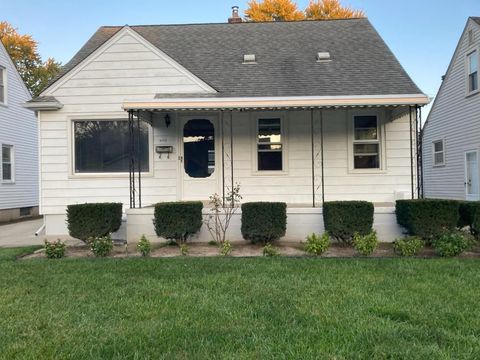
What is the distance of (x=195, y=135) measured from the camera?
35.8 feet

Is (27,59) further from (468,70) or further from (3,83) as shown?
(468,70)

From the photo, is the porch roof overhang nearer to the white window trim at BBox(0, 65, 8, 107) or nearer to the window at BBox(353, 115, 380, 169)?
the window at BBox(353, 115, 380, 169)

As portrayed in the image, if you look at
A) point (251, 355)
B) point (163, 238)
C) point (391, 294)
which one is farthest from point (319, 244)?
point (251, 355)

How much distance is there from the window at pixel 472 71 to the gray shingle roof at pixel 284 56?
536cm

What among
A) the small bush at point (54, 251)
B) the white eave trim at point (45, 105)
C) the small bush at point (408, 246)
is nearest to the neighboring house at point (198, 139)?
the white eave trim at point (45, 105)

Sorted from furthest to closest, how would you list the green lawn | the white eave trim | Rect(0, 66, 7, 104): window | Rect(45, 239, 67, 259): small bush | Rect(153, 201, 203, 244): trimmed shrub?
1. Rect(0, 66, 7, 104): window
2. the white eave trim
3. Rect(153, 201, 203, 244): trimmed shrub
4. Rect(45, 239, 67, 259): small bush
5. the green lawn

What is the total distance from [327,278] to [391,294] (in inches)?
36.6

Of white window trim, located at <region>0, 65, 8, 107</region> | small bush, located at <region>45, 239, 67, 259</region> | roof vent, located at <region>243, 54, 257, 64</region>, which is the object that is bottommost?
small bush, located at <region>45, 239, 67, 259</region>

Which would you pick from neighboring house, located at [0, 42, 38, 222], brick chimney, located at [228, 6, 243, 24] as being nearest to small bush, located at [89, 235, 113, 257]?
brick chimney, located at [228, 6, 243, 24]

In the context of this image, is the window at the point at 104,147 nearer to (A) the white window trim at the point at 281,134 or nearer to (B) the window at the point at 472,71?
(A) the white window trim at the point at 281,134

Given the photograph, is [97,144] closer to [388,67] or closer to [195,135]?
[195,135]

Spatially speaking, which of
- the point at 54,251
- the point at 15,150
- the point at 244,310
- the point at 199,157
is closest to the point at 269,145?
the point at 199,157

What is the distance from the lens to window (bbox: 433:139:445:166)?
19.6m

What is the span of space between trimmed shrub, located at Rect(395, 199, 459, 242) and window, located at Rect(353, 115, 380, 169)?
108 inches
